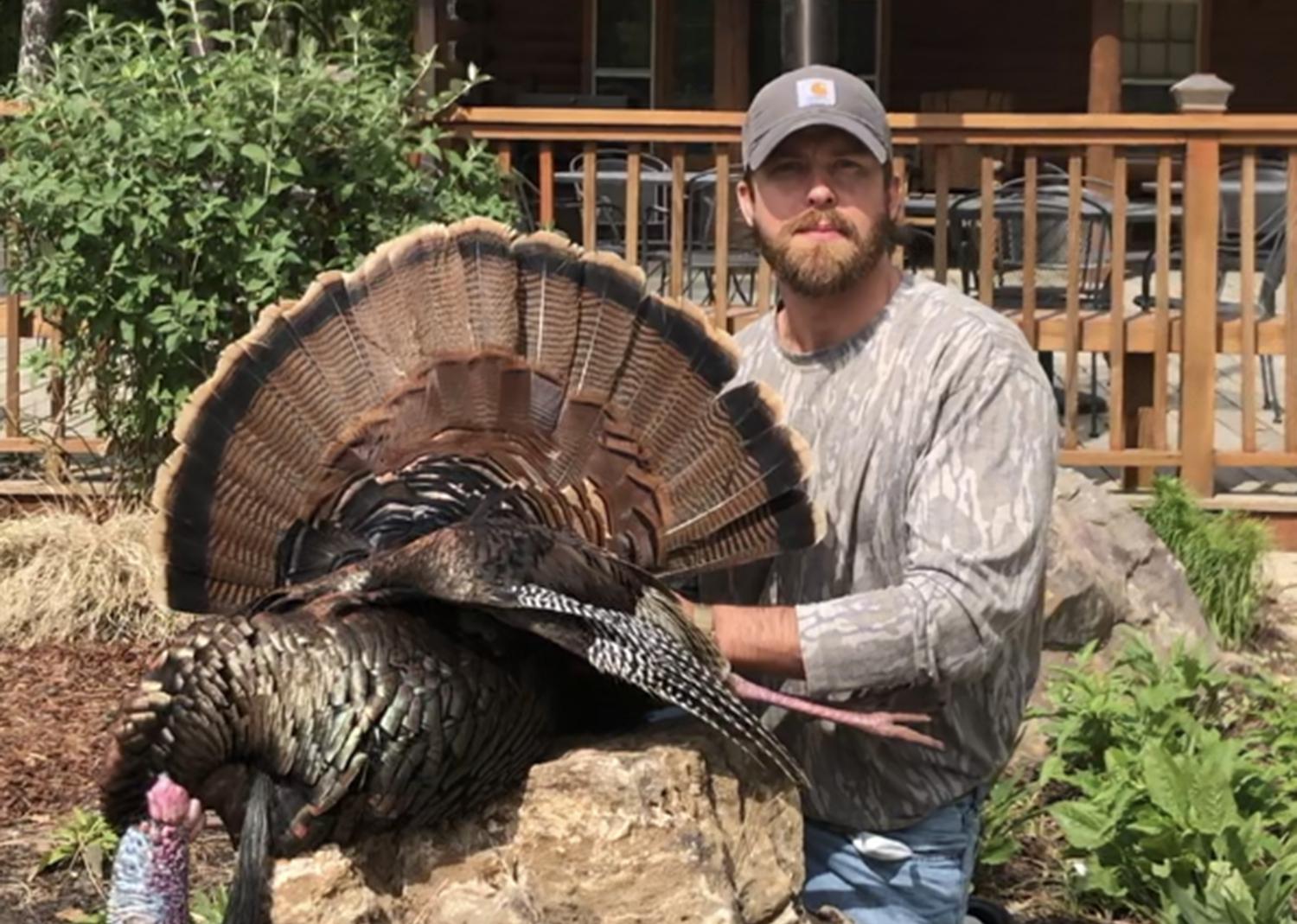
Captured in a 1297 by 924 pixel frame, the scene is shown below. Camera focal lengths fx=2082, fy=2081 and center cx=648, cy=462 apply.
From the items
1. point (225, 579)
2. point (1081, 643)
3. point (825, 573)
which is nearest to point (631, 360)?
point (825, 573)

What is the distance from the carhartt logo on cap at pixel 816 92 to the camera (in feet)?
8.86

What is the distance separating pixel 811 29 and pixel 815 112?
4638mm

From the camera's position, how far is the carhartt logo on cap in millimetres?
2701

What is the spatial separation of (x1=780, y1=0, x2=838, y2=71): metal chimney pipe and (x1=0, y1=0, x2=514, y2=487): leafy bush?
5.01 feet

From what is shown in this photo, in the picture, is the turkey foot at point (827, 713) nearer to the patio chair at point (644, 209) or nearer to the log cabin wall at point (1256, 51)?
the patio chair at point (644, 209)

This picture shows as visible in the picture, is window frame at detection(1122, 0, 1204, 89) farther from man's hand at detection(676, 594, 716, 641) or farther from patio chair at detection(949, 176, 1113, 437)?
man's hand at detection(676, 594, 716, 641)

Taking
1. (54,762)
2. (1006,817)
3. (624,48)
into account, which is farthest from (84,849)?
(624,48)

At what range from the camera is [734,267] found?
867 centimetres

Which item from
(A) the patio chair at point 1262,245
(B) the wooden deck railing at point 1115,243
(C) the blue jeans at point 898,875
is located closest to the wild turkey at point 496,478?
(C) the blue jeans at point 898,875

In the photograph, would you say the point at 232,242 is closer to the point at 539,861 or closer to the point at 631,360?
the point at 631,360

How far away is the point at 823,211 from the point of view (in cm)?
274

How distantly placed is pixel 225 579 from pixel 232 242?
10.7 ft

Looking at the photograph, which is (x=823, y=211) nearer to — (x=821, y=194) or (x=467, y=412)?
(x=821, y=194)

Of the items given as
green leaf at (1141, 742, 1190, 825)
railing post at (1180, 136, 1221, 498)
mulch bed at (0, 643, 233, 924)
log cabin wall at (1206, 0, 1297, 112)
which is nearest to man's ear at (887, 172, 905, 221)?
green leaf at (1141, 742, 1190, 825)
